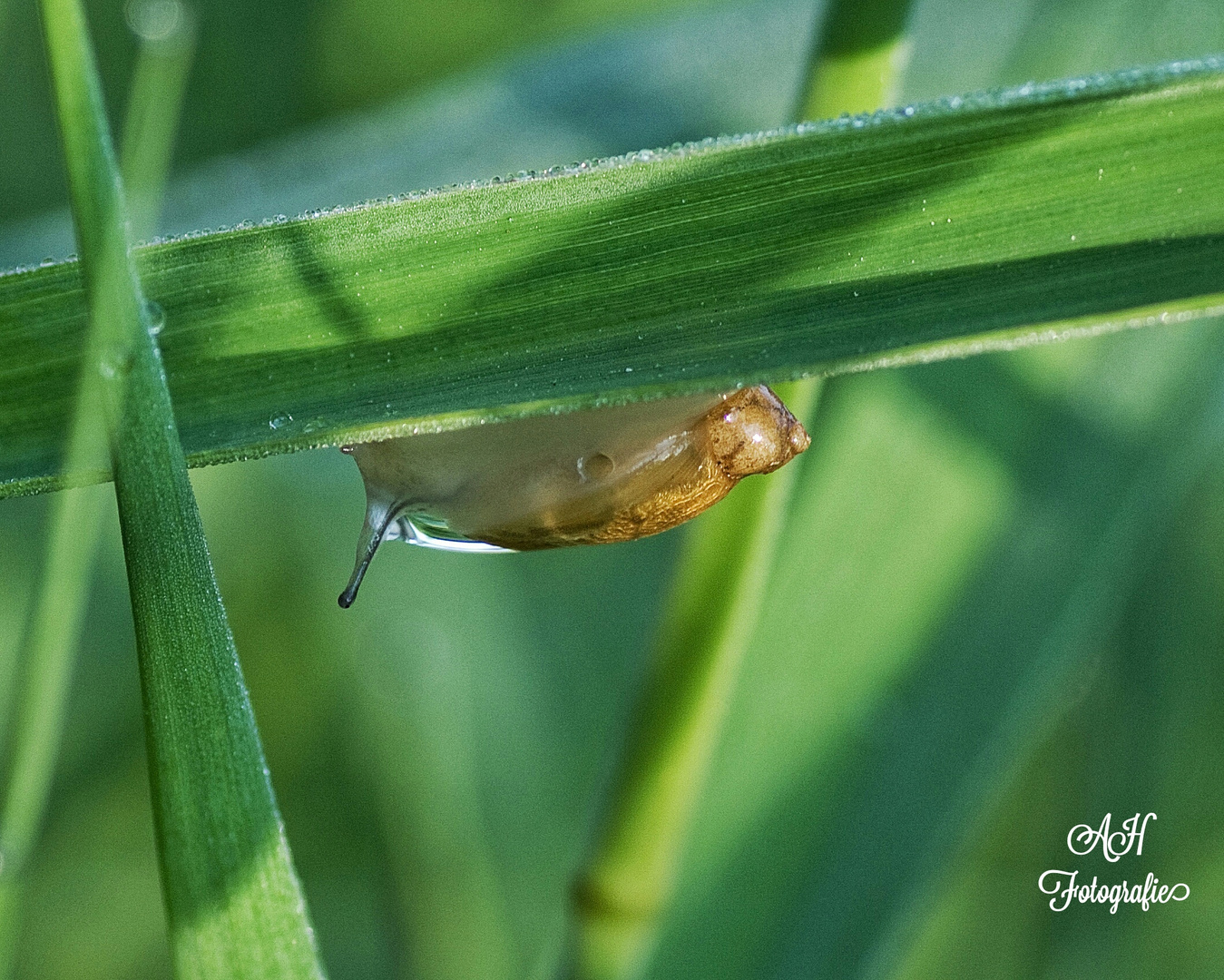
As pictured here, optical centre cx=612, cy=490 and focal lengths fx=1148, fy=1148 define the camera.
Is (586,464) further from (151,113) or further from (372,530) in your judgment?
(151,113)

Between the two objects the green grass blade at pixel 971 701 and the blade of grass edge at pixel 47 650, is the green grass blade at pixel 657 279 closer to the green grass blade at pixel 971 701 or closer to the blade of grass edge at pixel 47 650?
the blade of grass edge at pixel 47 650

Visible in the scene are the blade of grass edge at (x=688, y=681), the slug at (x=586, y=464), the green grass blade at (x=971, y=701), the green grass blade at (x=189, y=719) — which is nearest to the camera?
the green grass blade at (x=189, y=719)

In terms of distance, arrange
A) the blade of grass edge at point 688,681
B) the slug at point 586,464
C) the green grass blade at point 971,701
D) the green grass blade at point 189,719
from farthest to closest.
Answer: the green grass blade at point 971,701, the blade of grass edge at point 688,681, the slug at point 586,464, the green grass blade at point 189,719

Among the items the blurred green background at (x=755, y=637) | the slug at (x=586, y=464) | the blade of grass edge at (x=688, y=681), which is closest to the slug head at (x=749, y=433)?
the slug at (x=586, y=464)

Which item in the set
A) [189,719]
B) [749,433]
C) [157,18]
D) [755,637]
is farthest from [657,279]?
[157,18]

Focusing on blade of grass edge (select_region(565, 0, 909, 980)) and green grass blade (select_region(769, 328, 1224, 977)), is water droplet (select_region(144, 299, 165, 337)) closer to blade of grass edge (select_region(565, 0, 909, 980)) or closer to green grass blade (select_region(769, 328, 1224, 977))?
blade of grass edge (select_region(565, 0, 909, 980))

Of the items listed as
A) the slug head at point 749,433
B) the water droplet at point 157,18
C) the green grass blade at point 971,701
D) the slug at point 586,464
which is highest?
the water droplet at point 157,18

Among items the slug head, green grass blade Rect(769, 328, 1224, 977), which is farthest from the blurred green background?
the slug head

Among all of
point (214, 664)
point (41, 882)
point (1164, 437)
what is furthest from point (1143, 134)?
point (41, 882)
